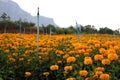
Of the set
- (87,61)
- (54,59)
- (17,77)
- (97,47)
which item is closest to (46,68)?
(54,59)

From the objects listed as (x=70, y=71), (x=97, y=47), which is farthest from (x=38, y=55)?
(x=70, y=71)

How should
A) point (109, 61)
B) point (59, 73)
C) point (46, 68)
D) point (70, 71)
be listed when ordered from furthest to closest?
1. point (46, 68)
2. point (59, 73)
3. point (70, 71)
4. point (109, 61)

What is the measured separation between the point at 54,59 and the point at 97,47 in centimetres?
104

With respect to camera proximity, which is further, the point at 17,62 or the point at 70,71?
the point at 17,62

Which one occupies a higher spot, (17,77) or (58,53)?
(58,53)

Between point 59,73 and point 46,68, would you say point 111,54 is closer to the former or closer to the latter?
point 59,73

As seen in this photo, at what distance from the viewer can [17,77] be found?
7812 mm

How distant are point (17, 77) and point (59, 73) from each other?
1.31 m

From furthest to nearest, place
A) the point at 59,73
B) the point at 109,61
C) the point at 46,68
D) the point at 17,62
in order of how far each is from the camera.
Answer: the point at 17,62, the point at 46,68, the point at 59,73, the point at 109,61

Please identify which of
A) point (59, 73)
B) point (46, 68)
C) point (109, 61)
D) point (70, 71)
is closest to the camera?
point (109, 61)

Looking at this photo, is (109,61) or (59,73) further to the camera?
(59,73)

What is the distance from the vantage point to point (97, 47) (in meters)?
7.71

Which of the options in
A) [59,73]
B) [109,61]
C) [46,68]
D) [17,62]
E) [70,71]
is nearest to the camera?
→ [109,61]

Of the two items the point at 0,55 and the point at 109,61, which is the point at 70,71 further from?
the point at 0,55
